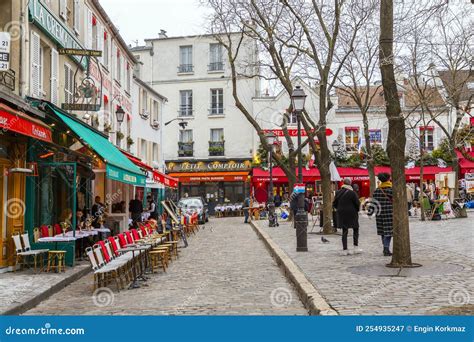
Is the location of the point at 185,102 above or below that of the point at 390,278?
above

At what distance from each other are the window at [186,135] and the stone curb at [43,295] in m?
30.2

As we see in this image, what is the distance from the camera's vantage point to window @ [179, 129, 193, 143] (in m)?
41.6

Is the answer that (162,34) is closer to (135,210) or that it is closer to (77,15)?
(135,210)

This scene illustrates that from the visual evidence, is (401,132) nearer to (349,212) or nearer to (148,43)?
(349,212)

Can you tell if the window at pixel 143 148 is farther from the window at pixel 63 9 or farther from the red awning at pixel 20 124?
the red awning at pixel 20 124

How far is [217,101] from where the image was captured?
41.8 m

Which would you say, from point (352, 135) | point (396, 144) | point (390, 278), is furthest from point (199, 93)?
point (390, 278)

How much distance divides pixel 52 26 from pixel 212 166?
1062 inches

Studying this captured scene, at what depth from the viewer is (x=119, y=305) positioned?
7625 millimetres

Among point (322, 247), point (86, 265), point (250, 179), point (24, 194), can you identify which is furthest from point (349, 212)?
point (250, 179)

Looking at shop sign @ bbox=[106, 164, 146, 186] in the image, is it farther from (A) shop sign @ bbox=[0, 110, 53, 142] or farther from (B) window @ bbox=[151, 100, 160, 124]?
(B) window @ bbox=[151, 100, 160, 124]

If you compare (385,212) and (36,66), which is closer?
(385,212)

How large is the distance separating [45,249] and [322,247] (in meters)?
6.77

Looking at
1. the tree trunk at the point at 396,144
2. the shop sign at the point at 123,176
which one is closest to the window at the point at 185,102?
the shop sign at the point at 123,176
